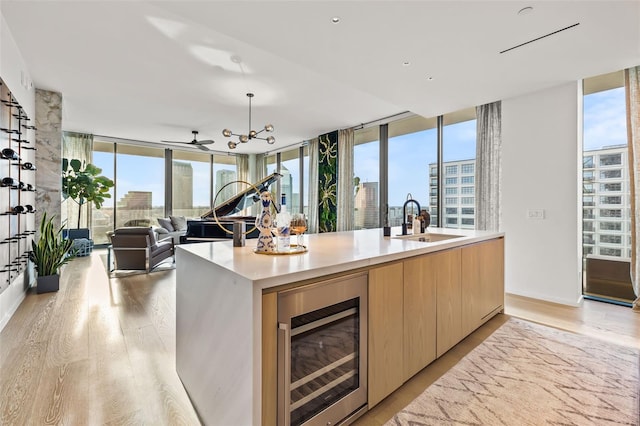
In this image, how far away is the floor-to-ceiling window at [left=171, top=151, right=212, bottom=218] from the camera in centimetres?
859

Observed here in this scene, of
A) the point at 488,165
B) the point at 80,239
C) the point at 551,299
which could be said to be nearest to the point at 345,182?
the point at 488,165

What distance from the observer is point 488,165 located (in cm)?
427

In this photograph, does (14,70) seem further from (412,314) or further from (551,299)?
(551,299)

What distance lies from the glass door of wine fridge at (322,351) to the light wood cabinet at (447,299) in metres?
0.77

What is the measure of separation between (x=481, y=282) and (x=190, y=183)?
834 cm

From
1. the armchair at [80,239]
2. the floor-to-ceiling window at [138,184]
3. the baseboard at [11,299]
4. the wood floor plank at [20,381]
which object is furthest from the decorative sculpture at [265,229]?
the floor-to-ceiling window at [138,184]

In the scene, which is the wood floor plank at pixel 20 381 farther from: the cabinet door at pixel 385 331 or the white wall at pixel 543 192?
the white wall at pixel 543 192

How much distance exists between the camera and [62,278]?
438 cm

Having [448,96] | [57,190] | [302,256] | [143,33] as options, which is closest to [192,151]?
[57,190]

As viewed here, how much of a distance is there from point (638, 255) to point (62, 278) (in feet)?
23.9

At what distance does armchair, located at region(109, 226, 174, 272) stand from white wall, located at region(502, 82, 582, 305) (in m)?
5.14

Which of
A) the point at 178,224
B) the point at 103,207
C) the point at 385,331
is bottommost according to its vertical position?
the point at 385,331

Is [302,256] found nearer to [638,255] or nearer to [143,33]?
[143,33]

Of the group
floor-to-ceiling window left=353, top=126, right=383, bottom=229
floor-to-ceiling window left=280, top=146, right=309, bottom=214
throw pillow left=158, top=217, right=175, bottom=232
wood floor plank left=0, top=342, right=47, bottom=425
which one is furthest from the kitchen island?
floor-to-ceiling window left=280, top=146, right=309, bottom=214
